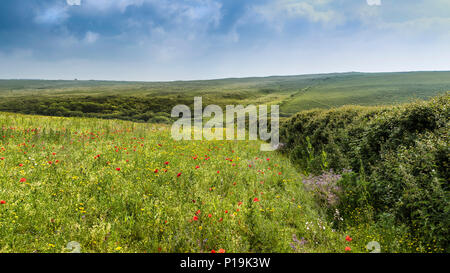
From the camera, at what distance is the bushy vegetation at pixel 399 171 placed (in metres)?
3.29

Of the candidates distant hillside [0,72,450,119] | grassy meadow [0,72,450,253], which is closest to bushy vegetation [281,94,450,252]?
grassy meadow [0,72,450,253]

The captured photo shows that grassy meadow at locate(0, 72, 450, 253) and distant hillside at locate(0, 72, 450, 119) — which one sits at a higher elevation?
distant hillside at locate(0, 72, 450, 119)

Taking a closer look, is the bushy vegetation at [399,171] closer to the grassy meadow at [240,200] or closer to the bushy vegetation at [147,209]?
the grassy meadow at [240,200]

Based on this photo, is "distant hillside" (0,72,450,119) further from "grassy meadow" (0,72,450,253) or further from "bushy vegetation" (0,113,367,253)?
"bushy vegetation" (0,113,367,253)

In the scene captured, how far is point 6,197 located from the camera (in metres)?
3.88

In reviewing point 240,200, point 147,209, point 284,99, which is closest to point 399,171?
point 240,200

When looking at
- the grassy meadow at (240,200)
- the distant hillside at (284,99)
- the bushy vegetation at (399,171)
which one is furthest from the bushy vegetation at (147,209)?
the distant hillside at (284,99)

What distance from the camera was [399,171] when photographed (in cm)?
411

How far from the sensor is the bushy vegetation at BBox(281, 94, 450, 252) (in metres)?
3.29

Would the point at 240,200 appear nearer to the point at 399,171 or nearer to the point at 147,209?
the point at 147,209
